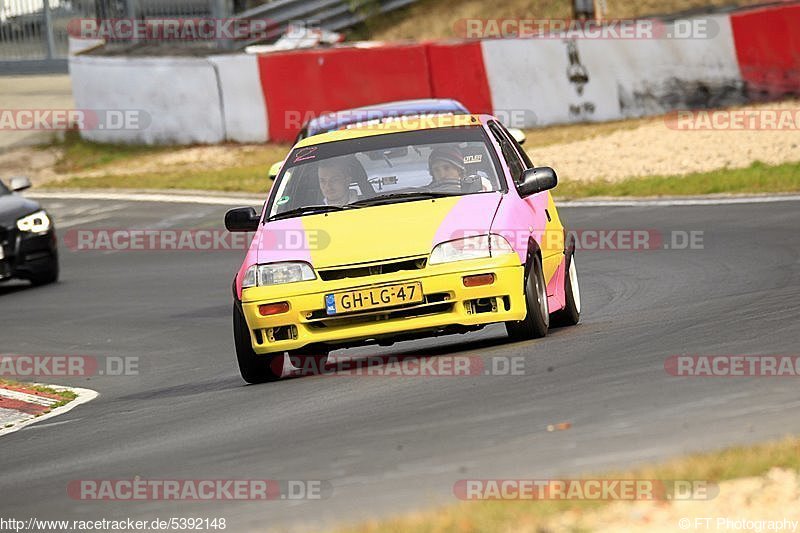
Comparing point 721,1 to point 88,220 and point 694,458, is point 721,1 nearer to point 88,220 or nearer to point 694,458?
point 88,220

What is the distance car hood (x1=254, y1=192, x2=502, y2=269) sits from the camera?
9609mm

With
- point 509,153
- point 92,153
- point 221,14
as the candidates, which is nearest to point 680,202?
point 509,153

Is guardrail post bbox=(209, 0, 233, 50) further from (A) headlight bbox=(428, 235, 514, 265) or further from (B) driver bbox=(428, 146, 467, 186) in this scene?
(A) headlight bbox=(428, 235, 514, 265)

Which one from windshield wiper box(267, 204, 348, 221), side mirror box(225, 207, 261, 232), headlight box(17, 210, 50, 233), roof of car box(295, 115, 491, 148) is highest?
roof of car box(295, 115, 491, 148)

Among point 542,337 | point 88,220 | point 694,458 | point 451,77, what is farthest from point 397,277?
point 451,77

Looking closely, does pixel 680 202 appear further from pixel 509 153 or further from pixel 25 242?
pixel 509 153

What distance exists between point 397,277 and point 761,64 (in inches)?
677

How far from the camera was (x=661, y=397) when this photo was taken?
777 centimetres

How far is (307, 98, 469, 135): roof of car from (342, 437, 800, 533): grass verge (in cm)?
1049

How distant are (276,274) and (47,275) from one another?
403 inches

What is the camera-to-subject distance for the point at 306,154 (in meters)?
11.0

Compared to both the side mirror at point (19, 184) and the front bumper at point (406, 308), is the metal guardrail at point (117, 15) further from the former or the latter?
the front bumper at point (406, 308)

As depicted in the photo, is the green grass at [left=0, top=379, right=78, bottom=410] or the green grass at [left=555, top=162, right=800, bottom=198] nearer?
the green grass at [left=0, top=379, right=78, bottom=410]

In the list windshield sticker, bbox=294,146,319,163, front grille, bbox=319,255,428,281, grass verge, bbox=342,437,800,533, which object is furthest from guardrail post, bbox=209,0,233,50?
grass verge, bbox=342,437,800,533
